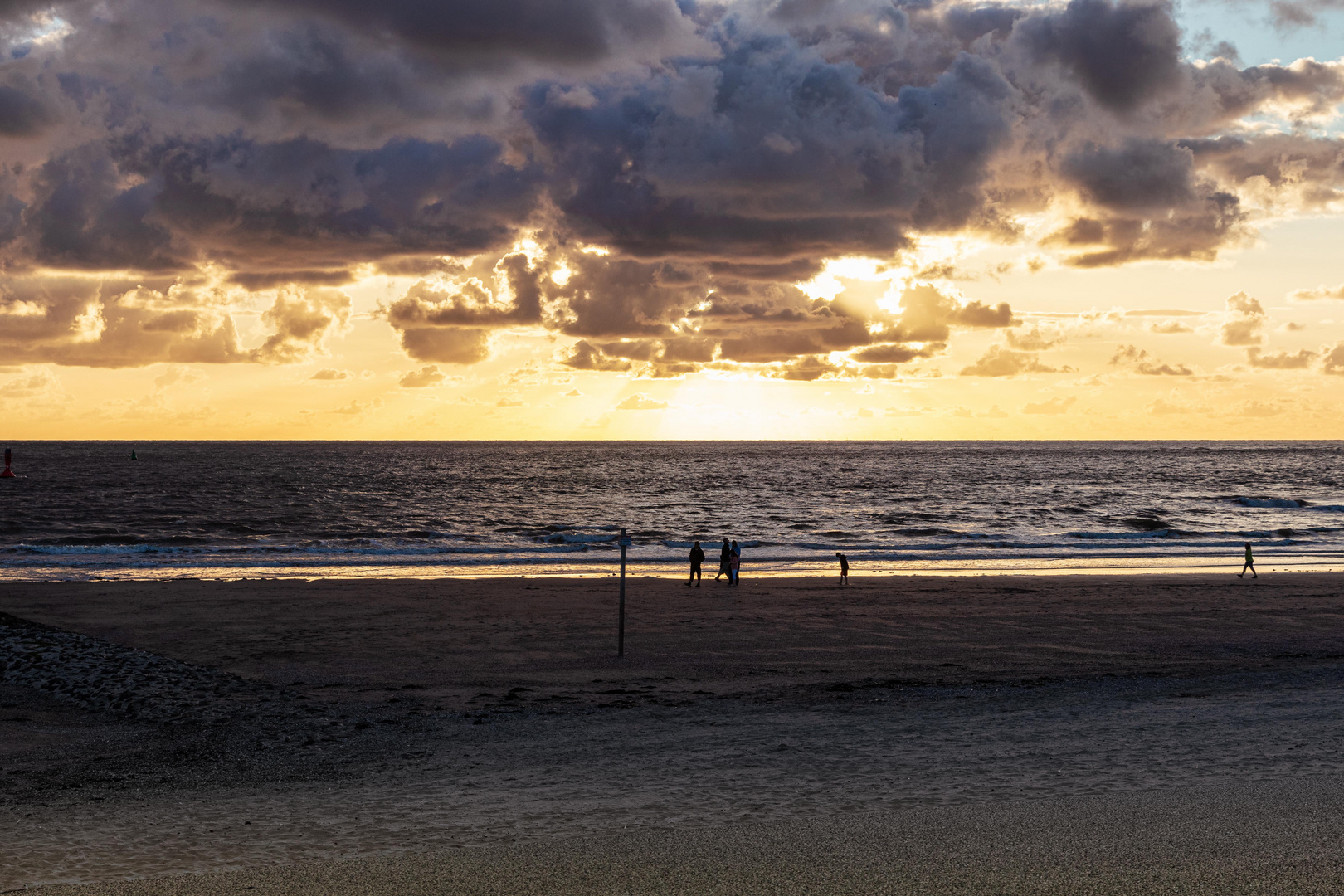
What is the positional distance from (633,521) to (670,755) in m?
52.9

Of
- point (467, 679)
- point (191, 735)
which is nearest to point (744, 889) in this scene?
point (191, 735)

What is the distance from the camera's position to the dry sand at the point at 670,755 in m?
7.58

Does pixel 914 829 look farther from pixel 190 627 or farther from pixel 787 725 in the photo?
pixel 190 627

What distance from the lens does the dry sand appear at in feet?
24.9

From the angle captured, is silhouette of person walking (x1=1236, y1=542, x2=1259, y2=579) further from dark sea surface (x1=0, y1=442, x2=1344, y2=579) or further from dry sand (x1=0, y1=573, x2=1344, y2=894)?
dry sand (x1=0, y1=573, x2=1344, y2=894)

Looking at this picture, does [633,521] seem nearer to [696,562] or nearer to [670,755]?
[696,562]

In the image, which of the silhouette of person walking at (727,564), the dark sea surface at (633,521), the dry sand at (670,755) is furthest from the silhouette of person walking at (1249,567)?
the silhouette of person walking at (727,564)

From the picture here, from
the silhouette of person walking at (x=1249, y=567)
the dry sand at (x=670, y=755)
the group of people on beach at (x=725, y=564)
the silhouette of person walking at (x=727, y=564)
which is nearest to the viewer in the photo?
the dry sand at (x=670, y=755)

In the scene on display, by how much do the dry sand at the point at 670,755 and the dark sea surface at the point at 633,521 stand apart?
17360mm

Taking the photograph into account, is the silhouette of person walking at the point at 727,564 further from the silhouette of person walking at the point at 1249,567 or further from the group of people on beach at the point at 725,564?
the silhouette of person walking at the point at 1249,567

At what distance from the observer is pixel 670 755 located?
11305 millimetres

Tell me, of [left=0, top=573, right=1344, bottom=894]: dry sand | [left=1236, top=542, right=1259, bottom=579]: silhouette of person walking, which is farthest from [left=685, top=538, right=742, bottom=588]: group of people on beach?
[left=1236, top=542, right=1259, bottom=579]: silhouette of person walking

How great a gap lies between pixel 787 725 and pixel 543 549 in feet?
115

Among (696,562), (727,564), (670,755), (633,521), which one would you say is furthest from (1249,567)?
(633,521)
